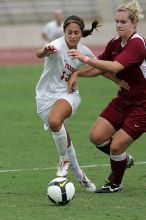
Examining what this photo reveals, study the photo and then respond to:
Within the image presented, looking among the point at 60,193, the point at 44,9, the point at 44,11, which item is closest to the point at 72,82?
the point at 60,193

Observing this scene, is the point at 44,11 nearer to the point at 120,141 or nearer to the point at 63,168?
the point at 63,168

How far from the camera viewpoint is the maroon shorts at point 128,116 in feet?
29.3

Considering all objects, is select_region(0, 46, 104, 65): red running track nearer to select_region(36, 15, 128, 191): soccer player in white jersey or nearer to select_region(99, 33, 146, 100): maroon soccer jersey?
select_region(36, 15, 128, 191): soccer player in white jersey

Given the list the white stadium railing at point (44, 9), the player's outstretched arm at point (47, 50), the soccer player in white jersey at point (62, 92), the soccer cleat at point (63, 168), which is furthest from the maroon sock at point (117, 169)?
the white stadium railing at point (44, 9)

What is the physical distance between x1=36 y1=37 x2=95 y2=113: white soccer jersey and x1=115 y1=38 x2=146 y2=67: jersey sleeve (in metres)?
0.81

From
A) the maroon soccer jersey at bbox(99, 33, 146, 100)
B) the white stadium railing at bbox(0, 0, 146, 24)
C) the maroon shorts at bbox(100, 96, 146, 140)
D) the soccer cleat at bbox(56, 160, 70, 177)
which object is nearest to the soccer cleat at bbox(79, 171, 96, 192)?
the soccer cleat at bbox(56, 160, 70, 177)

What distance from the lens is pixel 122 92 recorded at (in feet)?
29.9

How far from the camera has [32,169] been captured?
10766 mm

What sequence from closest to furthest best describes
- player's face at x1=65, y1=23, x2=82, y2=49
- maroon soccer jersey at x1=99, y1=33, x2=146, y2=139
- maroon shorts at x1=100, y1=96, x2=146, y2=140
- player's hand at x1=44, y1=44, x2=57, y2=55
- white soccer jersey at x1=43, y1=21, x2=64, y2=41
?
A: 1. maroon soccer jersey at x1=99, y1=33, x2=146, y2=139
2. player's hand at x1=44, y1=44, x2=57, y2=55
3. maroon shorts at x1=100, y1=96, x2=146, y2=140
4. player's face at x1=65, y1=23, x2=82, y2=49
5. white soccer jersey at x1=43, y1=21, x2=64, y2=41

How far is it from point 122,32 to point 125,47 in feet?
0.62

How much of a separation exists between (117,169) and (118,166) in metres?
0.05

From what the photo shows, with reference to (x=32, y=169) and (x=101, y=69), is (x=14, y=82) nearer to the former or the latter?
(x=32, y=169)

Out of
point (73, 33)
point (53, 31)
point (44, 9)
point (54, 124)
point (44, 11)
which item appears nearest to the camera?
point (54, 124)

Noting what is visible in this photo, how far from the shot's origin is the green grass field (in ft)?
25.4
